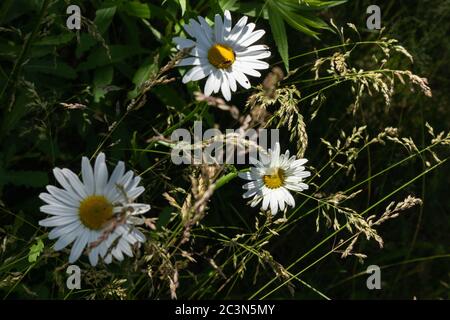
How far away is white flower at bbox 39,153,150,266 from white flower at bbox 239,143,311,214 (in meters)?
0.42

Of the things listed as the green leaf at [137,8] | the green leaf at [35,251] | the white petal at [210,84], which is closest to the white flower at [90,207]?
the green leaf at [35,251]

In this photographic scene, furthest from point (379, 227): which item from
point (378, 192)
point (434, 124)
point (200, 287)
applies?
point (200, 287)

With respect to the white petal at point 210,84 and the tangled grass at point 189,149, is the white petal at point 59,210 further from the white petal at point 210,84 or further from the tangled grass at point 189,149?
the white petal at point 210,84

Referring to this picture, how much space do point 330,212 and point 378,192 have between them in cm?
19

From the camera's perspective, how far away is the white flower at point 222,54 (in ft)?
5.79

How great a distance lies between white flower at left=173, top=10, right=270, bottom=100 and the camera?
1.76 m

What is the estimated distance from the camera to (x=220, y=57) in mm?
1807

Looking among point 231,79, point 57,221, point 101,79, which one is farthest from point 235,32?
point 57,221

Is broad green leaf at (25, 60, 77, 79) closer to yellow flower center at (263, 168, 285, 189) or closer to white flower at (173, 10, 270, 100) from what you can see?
white flower at (173, 10, 270, 100)

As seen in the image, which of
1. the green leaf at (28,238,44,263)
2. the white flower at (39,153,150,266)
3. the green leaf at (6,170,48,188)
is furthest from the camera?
the green leaf at (6,170,48,188)

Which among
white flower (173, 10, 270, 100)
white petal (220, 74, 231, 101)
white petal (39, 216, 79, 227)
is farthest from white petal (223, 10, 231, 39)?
white petal (39, 216, 79, 227)

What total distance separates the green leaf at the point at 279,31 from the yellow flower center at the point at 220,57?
161 millimetres

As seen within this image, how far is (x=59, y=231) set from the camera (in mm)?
1459

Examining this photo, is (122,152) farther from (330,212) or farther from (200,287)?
(330,212)
